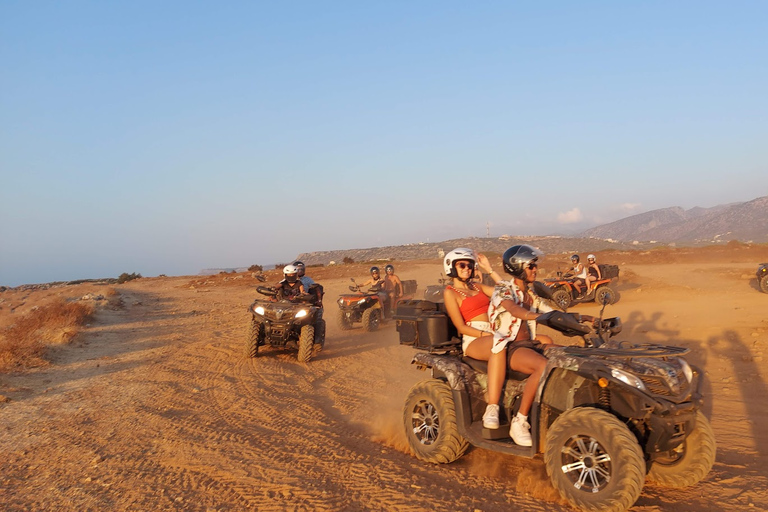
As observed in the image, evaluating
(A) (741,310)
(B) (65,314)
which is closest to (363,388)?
(A) (741,310)

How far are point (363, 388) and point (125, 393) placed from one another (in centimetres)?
368

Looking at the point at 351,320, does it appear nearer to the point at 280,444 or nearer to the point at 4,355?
the point at 4,355

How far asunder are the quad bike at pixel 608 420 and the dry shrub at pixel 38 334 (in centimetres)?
950

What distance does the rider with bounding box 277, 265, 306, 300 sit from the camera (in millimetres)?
12625

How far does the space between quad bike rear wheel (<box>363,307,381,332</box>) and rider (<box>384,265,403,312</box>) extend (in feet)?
1.61

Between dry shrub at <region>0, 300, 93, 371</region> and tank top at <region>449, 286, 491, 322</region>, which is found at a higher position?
tank top at <region>449, 286, 491, 322</region>

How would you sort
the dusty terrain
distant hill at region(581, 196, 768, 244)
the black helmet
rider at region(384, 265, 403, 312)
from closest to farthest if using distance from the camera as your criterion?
the dusty terrain → the black helmet → rider at region(384, 265, 403, 312) → distant hill at region(581, 196, 768, 244)

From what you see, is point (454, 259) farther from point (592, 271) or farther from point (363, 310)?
point (592, 271)

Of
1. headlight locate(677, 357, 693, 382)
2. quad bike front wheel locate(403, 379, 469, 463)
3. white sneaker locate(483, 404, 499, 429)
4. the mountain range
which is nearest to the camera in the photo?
headlight locate(677, 357, 693, 382)

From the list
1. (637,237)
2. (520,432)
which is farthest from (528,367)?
(637,237)

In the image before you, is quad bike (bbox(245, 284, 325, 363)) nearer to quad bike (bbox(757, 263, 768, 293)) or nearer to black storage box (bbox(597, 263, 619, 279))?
black storage box (bbox(597, 263, 619, 279))

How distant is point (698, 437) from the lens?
14.5 ft

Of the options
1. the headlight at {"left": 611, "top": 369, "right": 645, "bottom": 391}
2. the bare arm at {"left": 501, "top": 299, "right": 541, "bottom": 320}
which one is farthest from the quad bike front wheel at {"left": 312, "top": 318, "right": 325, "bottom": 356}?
the headlight at {"left": 611, "top": 369, "right": 645, "bottom": 391}

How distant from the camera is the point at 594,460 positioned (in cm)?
417
